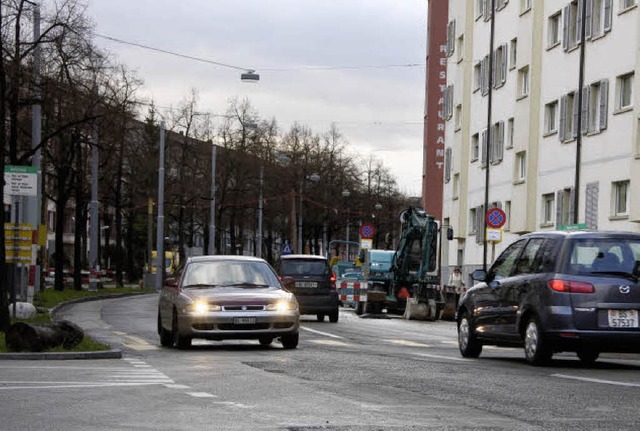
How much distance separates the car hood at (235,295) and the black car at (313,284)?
13725 mm

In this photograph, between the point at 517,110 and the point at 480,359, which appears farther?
the point at 517,110

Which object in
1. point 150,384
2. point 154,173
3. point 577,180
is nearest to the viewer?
point 150,384

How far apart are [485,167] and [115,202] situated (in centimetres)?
1952

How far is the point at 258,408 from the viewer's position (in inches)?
447

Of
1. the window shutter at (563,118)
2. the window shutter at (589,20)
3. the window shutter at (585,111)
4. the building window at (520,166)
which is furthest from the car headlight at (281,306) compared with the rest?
the building window at (520,166)

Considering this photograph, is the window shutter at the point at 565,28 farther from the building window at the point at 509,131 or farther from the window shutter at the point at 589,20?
the building window at the point at 509,131

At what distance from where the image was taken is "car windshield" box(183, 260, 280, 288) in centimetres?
2303

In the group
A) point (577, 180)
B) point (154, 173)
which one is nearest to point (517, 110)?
point (577, 180)

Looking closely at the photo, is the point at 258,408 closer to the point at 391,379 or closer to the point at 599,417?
the point at 599,417

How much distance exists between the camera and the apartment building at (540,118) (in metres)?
45.4

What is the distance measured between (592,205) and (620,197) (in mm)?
1859

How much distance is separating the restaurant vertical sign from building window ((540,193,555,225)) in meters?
21.0

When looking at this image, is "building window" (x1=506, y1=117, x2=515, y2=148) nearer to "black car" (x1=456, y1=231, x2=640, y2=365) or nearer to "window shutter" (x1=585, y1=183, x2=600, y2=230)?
"window shutter" (x1=585, y1=183, x2=600, y2=230)

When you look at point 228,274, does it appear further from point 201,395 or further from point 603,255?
point 201,395
